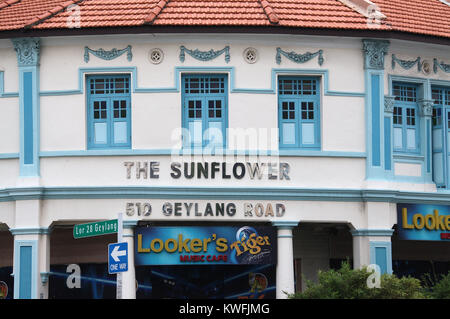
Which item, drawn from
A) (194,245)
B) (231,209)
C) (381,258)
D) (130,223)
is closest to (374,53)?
(381,258)

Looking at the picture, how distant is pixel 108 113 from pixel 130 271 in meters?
4.12

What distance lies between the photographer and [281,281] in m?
27.4

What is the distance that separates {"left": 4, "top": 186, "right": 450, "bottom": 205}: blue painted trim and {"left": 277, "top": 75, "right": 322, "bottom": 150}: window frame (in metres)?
1.25

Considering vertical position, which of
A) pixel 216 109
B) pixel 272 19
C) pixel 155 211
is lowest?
pixel 155 211

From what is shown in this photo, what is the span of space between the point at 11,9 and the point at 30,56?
2751 mm

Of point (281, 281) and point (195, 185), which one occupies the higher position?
point (195, 185)

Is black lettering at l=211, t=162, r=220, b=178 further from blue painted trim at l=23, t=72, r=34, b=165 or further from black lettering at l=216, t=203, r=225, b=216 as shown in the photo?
blue painted trim at l=23, t=72, r=34, b=165

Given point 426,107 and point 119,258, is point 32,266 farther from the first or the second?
point 426,107

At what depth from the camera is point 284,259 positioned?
90.2 ft

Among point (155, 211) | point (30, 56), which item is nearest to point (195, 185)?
point (155, 211)

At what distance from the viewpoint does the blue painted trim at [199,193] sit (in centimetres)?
2709

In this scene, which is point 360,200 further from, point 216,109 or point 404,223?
point 216,109

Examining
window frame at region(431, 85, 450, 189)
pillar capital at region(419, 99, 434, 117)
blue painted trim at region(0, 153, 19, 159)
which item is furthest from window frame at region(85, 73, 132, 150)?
window frame at region(431, 85, 450, 189)
